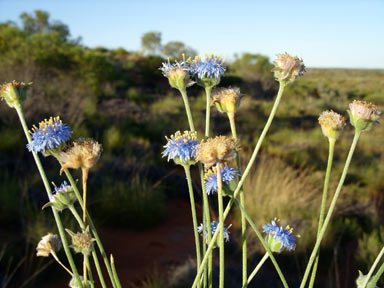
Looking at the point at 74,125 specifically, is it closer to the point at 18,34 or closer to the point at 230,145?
the point at 18,34

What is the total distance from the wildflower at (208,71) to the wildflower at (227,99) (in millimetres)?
58

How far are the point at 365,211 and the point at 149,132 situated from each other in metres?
5.92

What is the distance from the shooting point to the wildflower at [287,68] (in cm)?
100

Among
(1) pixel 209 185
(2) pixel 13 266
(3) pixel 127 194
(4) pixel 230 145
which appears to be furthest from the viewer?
(3) pixel 127 194

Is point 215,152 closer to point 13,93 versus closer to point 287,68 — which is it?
point 287,68

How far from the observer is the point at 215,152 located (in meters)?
0.77

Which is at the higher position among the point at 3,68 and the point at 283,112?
the point at 3,68

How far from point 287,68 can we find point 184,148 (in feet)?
1.30

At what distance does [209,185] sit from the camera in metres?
1.01

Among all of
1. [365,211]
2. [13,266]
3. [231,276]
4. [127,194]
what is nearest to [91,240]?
[231,276]

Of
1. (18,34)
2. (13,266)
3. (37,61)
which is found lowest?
(13,266)

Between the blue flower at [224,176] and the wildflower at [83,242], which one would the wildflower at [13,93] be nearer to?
the wildflower at [83,242]

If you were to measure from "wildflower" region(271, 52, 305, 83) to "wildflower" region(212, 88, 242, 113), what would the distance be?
0.14 metres

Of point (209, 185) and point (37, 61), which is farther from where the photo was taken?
point (37, 61)
